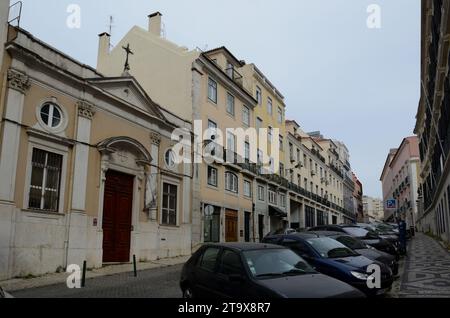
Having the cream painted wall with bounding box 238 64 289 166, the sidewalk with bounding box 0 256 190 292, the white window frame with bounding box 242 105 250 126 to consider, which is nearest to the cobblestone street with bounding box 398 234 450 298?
the sidewalk with bounding box 0 256 190 292

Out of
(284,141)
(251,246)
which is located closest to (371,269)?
(251,246)

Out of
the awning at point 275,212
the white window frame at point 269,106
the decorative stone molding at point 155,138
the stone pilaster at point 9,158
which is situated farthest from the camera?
the white window frame at point 269,106

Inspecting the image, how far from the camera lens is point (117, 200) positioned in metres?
18.2

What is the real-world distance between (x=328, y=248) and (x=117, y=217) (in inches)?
417

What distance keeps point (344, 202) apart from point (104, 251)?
206ft

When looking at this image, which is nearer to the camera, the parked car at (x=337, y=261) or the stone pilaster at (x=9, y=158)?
the parked car at (x=337, y=261)

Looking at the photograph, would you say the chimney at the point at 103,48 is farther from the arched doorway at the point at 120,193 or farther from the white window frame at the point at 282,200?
the white window frame at the point at 282,200

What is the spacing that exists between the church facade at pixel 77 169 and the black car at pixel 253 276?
25.4 ft

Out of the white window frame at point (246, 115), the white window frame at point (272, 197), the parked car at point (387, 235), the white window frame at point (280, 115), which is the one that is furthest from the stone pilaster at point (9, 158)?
the white window frame at point (280, 115)

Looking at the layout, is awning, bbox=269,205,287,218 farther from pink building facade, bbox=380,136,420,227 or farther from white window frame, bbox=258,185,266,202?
pink building facade, bbox=380,136,420,227

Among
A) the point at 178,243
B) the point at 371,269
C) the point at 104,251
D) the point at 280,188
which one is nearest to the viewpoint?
the point at 371,269

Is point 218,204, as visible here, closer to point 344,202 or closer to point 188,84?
point 188,84

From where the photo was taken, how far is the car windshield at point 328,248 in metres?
10.2

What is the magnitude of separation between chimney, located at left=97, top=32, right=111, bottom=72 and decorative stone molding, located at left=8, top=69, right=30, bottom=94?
580 inches
